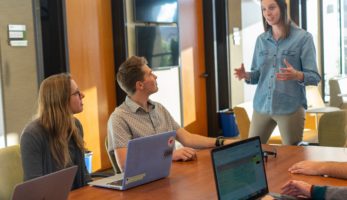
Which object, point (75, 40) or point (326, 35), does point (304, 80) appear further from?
point (326, 35)

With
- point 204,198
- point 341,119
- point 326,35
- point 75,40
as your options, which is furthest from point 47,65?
point 326,35

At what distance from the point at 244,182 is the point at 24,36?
2.95 metres

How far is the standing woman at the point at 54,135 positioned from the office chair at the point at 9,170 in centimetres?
14

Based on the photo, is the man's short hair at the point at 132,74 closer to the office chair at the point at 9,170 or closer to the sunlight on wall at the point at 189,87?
the office chair at the point at 9,170

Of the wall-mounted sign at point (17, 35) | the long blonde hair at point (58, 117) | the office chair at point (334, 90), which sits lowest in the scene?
the office chair at point (334, 90)

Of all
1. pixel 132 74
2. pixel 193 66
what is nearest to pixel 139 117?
pixel 132 74

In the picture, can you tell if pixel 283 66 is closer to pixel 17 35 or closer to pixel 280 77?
pixel 280 77

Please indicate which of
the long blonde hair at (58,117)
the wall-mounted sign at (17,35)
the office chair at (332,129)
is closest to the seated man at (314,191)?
the long blonde hair at (58,117)

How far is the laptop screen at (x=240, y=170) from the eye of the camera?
168 centimetres

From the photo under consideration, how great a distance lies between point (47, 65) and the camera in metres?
4.79

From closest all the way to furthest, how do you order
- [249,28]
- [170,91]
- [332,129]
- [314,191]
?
[314,191]
[332,129]
[170,91]
[249,28]

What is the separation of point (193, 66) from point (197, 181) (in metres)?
4.97

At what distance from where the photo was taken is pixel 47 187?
172 cm

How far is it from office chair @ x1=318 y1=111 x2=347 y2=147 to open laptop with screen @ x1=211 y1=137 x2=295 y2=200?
82.0 inches
